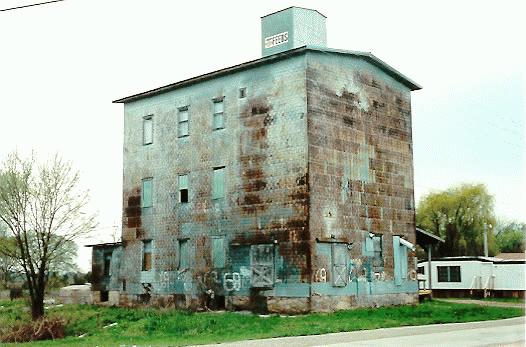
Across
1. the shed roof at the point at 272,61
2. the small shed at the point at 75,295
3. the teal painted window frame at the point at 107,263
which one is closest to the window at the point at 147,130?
the shed roof at the point at 272,61

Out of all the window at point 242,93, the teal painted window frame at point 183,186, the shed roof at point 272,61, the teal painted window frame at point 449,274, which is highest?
the shed roof at point 272,61

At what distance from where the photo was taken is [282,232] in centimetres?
2745

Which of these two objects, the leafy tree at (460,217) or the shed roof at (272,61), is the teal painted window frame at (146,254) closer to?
the shed roof at (272,61)

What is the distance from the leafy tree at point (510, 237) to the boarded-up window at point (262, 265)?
50859 millimetres

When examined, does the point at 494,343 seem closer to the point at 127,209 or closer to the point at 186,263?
the point at 186,263

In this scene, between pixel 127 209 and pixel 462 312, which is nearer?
pixel 462 312

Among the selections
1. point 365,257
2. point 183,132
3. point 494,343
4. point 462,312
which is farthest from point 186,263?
point 494,343

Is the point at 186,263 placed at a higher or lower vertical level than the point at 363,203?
lower

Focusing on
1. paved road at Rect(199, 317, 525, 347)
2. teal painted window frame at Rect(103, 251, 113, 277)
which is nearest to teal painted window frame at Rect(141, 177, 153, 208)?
teal painted window frame at Rect(103, 251, 113, 277)

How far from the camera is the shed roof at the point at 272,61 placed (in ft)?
92.6

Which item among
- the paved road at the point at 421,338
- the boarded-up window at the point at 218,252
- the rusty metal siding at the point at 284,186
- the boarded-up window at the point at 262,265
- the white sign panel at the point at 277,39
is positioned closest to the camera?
the paved road at the point at 421,338

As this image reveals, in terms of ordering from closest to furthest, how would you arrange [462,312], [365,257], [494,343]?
[494,343] → [462,312] → [365,257]

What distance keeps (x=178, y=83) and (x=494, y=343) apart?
21.4 metres

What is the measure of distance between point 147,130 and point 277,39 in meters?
8.49
